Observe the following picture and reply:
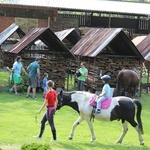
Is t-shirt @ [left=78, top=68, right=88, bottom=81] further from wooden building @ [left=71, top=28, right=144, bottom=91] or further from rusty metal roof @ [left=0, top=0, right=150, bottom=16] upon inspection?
rusty metal roof @ [left=0, top=0, right=150, bottom=16]

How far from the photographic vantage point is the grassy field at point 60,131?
39.0ft

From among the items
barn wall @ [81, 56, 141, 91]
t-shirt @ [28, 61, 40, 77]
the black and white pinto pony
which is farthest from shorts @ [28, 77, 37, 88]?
the black and white pinto pony

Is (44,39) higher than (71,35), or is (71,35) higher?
(71,35)

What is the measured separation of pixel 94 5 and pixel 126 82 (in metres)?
22.1

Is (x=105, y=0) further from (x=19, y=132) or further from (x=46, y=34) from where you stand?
(x=19, y=132)

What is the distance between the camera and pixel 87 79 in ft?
81.4

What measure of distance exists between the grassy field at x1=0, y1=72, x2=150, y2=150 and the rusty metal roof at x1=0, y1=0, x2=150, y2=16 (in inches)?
806

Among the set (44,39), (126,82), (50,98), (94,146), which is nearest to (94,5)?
(44,39)

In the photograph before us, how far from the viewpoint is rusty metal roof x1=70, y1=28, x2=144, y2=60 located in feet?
76.7

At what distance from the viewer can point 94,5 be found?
43375 millimetres

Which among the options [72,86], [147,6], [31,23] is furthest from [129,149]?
[147,6]

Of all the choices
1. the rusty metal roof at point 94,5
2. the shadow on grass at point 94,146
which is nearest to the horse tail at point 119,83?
the shadow on grass at point 94,146

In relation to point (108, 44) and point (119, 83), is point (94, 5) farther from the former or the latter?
point (119, 83)

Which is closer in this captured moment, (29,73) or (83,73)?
(29,73)
